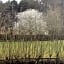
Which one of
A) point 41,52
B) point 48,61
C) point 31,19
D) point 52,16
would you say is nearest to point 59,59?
point 48,61

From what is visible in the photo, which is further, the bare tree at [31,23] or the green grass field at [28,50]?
the bare tree at [31,23]

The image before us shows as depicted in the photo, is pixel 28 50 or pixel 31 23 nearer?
pixel 28 50

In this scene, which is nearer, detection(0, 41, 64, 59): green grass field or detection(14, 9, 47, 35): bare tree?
detection(0, 41, 64, 59): green grass field

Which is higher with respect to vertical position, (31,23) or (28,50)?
(28,50)

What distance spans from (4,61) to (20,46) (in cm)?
91

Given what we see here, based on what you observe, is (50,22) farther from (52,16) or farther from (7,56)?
(7,56)

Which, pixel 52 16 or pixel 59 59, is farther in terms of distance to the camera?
pixel 52 16

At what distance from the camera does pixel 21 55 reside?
5.76 m

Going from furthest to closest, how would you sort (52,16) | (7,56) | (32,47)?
1. (52,16)
2. (32,47)
3. (7,56)

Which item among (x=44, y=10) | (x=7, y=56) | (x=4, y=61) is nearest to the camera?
(x=4, y=61)

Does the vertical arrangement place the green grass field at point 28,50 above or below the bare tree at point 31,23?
above

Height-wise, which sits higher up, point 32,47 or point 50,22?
point 32,47

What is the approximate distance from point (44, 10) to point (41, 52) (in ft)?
34.2

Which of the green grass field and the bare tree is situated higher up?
the green grass field
